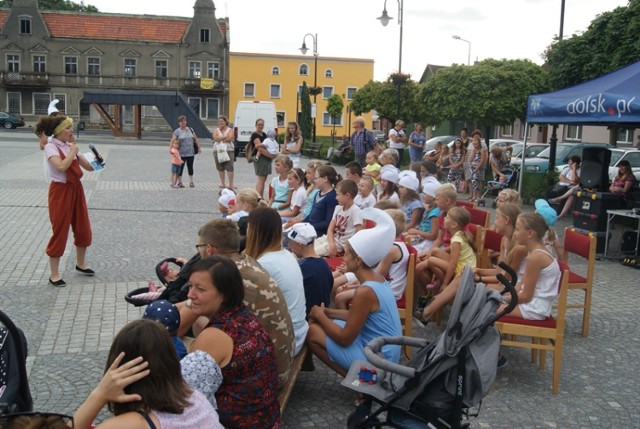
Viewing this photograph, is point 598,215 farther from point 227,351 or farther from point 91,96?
point 91,96

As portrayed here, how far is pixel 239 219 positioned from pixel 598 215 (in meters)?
6.74

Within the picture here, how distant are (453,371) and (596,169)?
29.5 ft

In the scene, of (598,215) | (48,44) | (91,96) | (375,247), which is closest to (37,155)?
(91,96)

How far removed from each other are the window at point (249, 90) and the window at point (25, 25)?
2146 cm

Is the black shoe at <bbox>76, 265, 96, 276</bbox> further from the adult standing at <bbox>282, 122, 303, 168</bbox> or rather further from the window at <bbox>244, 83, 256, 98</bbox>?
the window at <bbox>244, 83, 256, 98</bbox>

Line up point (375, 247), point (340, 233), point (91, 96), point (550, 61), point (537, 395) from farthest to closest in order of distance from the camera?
point (91, 96)
point (550, 61)
point (340, 233)
point (537, 395)
point (375, 247)

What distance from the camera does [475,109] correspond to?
1000 inches

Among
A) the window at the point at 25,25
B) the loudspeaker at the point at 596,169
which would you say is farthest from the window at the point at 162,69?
the loudspeaker at the point at 596,169

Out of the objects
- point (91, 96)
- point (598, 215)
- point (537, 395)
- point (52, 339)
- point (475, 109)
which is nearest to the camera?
point (537, 395)

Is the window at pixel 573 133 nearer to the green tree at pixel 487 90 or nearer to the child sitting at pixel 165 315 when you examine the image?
the green tree at pixel 487 90

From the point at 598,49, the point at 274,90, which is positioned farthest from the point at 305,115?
the point at 274,90

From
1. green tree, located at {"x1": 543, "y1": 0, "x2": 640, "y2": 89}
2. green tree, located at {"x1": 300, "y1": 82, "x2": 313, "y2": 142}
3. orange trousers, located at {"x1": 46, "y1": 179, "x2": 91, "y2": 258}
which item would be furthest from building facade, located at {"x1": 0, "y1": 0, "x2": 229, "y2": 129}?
orange trousers, located at {"x1": 46, "y1": 179, "x2": 91, "y2": 258}

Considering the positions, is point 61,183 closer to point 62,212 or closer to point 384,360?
point 62,212

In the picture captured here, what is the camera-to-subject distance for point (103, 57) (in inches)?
2530
